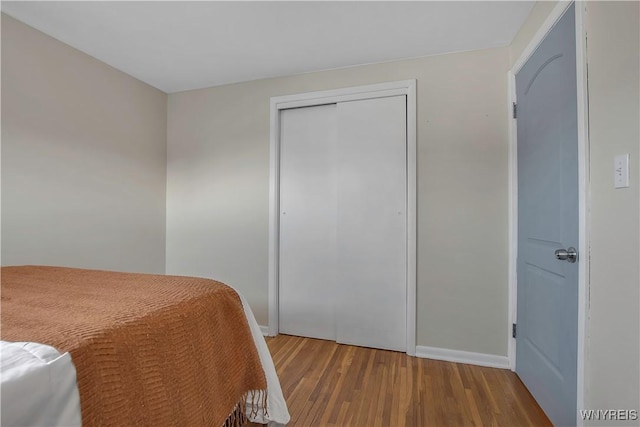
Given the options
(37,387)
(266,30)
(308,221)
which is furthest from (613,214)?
(266,30)

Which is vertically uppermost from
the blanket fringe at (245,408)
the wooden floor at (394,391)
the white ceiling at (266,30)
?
the white ceiling at (266,30)

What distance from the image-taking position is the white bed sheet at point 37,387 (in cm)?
52

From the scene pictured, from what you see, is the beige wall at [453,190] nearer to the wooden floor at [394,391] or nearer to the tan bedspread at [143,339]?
the wooden floor at [394,391]

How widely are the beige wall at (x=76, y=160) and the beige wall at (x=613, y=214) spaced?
3.05 metres

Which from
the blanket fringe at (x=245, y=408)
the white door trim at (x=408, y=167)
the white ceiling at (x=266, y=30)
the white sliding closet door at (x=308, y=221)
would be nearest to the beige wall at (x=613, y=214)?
the white ceiling at (x=266, y=30)

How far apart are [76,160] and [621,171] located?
122 inches

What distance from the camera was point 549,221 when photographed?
4.83 feet

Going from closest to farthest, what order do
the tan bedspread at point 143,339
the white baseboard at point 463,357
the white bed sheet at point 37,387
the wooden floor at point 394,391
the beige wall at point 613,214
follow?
the white bed sheet at point 37,387 → the tan bedspread at point 143,339 → the beige wall at point 613,214 → the wooden floor at point 394,391 → the white baseboard at point 463,357

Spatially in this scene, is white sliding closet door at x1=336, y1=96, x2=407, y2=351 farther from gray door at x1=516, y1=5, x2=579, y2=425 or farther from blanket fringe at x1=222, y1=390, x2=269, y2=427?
blanket fringe at x1=222, y1=390, x2=269, y2=427

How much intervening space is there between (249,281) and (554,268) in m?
2.24

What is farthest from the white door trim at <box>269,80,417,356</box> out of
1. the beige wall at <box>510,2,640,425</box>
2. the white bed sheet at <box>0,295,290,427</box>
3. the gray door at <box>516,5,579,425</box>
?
the white bed sheet at <box>0,295,290,427</box>

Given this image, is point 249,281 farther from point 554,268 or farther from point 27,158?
point 554,268

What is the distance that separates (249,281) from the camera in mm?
2635

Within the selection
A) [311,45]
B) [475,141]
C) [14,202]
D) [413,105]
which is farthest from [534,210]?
[14,202]
